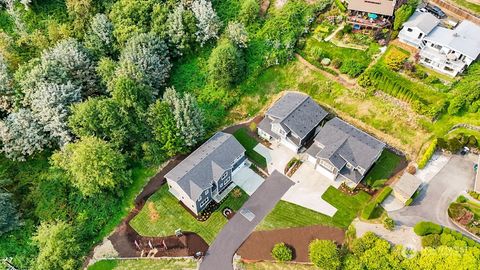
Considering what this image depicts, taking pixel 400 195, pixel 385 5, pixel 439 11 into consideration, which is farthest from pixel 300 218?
pixel 439 11

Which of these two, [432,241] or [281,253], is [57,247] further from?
[432,241]

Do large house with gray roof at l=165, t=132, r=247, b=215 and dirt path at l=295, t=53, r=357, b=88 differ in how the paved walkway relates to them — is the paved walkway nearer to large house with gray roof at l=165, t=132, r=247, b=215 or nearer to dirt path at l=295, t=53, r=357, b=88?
large house with gray roof at l=165, t=132, r=247, b=215

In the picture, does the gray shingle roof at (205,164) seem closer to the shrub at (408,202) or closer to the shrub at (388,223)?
the shrub at (388,223)

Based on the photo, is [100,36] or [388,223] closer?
[388,223]

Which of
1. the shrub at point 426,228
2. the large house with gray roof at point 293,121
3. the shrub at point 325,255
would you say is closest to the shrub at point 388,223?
the shrub at point 426,228

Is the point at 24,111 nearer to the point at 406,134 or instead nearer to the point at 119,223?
the point at 119,223

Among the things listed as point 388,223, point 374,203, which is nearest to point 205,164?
point 374,203
